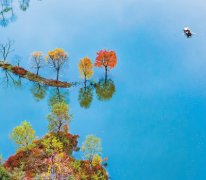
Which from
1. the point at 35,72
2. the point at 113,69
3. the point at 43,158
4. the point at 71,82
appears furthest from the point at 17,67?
the point at 43,158

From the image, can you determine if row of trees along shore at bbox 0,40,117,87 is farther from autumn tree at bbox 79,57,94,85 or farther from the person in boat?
the person in boat

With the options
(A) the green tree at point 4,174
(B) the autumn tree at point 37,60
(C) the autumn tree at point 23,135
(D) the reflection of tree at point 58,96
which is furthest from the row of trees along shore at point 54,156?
(B) the autumn tree at point 37,60

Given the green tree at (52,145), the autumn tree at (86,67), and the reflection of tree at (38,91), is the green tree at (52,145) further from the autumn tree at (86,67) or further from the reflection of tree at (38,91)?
the autumn tree at (86,67)

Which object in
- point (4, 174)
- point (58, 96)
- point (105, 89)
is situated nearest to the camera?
point (4, 174)

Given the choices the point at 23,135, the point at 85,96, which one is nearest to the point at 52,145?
the point at 23,135

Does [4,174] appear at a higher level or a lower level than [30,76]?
lower

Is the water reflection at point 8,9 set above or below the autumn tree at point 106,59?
above

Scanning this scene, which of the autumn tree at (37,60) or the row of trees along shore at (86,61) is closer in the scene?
the row of trees along shore at (86,61)

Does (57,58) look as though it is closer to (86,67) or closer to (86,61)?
(86,61)

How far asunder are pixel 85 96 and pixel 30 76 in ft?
21.6

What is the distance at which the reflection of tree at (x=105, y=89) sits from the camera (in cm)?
5503

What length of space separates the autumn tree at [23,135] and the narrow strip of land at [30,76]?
11.3 m

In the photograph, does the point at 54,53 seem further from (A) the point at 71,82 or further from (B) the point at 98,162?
(B) the point at 98,162

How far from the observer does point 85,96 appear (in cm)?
5506
